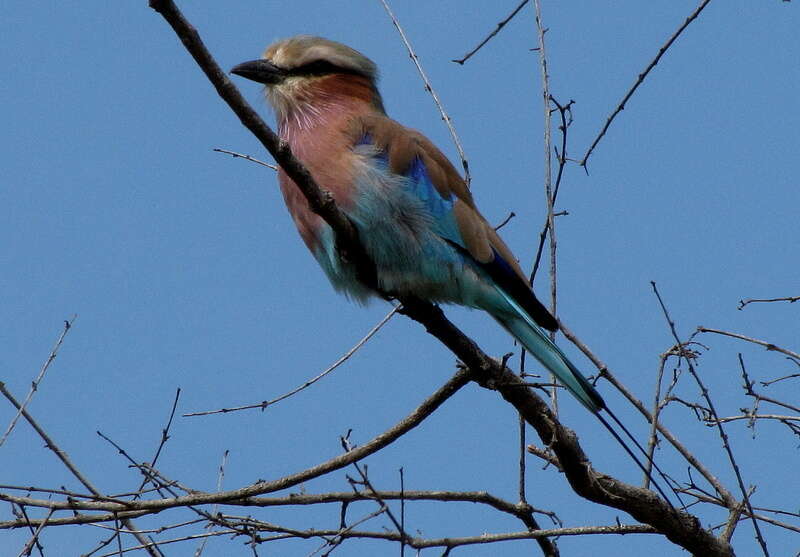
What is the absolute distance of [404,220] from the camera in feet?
14.8

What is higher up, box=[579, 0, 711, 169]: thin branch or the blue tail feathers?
box=[579, 0, 711, 169]: thin branch

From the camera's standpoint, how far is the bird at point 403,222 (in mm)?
4438

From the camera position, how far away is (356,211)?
4418 millimetres

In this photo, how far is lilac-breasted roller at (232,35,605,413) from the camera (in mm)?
4438

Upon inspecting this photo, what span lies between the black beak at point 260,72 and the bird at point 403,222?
156 millimetres

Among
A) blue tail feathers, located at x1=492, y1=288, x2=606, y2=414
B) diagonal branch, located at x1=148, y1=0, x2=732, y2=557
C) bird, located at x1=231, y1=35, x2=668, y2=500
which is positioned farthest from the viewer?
bird, located at x1=231, y1=35, x2=668, y2=500

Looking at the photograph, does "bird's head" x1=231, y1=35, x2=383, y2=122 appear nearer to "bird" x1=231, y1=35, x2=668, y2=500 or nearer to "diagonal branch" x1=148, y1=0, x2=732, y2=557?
"bird" x1=231, y1=35, x2=668, y2=500

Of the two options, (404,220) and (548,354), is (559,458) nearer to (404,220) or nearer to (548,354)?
(548,354)

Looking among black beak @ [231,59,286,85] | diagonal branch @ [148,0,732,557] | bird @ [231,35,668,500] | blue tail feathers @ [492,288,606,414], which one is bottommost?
diagonal branch @ [148,0,732,557]

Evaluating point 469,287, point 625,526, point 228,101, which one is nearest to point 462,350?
point 469,287

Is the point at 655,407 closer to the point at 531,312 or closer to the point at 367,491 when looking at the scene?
the point at 531,312

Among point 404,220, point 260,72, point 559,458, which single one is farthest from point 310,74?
point 559,458

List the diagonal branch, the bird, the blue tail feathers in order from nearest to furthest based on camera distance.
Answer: the diagonal branch → the blue tail feathers → the bird

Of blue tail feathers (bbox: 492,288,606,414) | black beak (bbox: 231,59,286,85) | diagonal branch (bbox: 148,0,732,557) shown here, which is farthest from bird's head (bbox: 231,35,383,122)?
blue tail feathers (bbox: 492,288,606,414)
